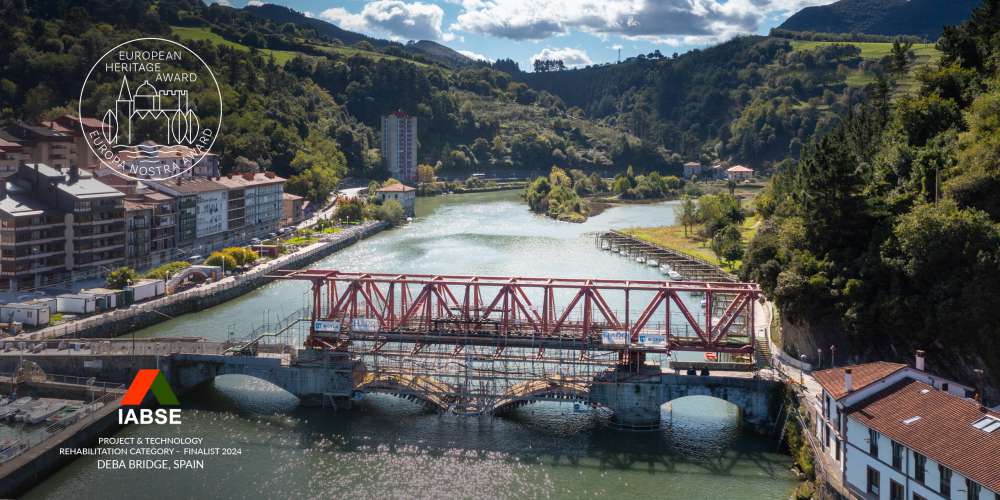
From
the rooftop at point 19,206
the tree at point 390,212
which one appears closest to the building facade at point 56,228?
the rooftop at point 19,206

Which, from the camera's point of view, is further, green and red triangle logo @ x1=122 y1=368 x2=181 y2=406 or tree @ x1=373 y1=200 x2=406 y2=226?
tree @ x1=373 y1=200 x2=406 y2=226

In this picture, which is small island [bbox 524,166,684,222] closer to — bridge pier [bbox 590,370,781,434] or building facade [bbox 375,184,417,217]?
building facade [bbox 375,184,417,217]

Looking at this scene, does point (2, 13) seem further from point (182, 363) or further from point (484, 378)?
point (484, 378)

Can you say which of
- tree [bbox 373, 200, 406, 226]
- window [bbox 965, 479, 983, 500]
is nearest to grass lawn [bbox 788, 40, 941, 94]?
tree [bbox 373, 200, 406, 226]

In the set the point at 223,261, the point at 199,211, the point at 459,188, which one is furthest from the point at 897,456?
the point at 459,188

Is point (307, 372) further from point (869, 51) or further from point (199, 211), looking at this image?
point (869, 51)

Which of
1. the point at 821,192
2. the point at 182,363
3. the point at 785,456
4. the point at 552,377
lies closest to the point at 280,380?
the point at 182,363

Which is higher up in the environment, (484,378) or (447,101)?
(447,101)
